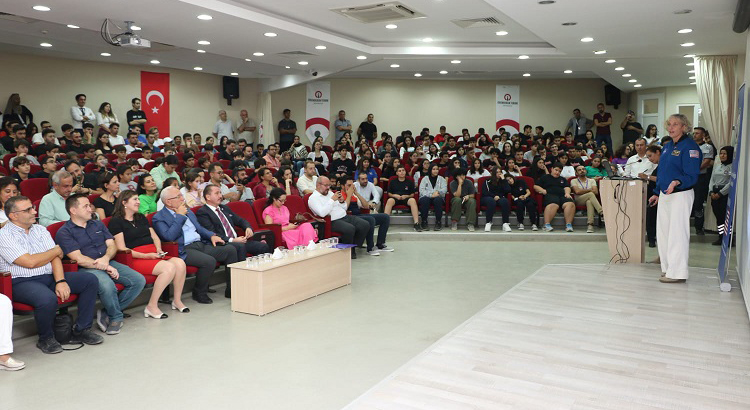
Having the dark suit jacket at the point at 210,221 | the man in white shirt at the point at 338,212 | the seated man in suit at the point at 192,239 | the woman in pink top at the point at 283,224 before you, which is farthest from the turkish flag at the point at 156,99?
the seated man in suit at the point at 192,239

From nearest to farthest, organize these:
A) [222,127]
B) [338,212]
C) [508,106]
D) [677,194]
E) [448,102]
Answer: [677,194], [338,212], [222,127], [508,106], [448,102]

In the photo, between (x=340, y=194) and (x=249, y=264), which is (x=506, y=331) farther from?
(x=340, y=194)

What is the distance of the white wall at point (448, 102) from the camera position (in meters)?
16.3

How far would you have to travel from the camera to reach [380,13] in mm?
8094

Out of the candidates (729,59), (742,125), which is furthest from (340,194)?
(729,59)

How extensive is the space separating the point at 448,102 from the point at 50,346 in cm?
1363

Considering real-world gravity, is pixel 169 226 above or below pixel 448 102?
below

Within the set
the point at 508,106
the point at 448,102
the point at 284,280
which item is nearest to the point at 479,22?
the point at 284,280

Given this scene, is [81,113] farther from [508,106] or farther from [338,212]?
[508,106]

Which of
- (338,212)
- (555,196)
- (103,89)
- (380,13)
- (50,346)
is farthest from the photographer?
(103,89)

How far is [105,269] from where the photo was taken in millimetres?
4723

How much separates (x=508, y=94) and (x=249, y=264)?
40.4 ft

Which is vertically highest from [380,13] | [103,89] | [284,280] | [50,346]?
[380,13]

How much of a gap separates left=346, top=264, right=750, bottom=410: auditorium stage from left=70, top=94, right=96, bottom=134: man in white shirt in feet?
32.2
